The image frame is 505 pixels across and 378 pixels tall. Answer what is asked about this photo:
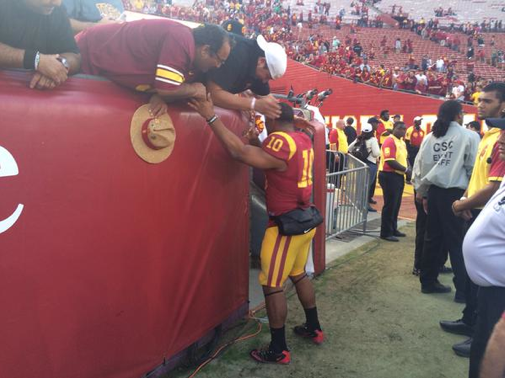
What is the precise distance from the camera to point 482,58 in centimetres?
2864

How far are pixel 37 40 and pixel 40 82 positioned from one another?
0.25m

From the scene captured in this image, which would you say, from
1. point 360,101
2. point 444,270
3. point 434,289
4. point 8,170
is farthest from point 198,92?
point 360,101

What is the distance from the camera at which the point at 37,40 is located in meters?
2.00

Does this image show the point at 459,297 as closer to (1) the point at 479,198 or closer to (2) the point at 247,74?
(1) the point at 479,198

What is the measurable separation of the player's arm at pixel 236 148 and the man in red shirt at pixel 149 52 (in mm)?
190

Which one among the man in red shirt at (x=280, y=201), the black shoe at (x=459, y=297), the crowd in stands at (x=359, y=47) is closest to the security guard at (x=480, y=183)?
the black shoe at (x=459, y=297)

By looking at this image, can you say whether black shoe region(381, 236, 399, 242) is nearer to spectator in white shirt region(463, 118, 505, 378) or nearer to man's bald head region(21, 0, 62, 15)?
spectator in white shirt region(463, 118, 505, 378)

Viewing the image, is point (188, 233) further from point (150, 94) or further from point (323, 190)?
point (323, 190)

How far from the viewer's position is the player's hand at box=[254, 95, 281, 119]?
299 centimetres

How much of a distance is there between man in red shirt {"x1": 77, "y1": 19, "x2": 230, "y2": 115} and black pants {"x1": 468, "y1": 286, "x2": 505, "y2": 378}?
6.18ft

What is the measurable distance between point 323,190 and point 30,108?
330 cm

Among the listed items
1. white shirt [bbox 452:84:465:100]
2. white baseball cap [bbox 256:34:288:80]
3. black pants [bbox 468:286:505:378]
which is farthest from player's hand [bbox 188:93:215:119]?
white shirt [bbox 452:84:465:100]

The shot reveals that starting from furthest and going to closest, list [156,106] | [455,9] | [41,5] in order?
[455,9] → [156,106] → [41,5]

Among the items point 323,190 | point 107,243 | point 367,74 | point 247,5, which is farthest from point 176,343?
point 247,5
